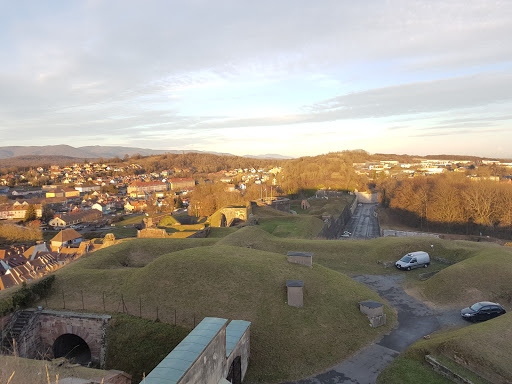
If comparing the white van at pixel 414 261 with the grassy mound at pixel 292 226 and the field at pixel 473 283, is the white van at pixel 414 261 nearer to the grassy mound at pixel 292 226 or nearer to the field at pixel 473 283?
the field at pixel 473 283

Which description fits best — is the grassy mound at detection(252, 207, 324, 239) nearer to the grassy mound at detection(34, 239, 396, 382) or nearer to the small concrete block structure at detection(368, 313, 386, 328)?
the grassy mound at detection(34, 239, 396, 382)

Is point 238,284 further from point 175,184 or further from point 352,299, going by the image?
point 175,184

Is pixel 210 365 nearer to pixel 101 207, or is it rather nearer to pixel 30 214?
pixel 30 214

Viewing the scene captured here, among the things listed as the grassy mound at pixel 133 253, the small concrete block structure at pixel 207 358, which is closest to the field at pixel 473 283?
the small concrete block structure at pixel 207 358

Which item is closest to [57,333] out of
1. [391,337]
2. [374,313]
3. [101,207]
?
[374,313]

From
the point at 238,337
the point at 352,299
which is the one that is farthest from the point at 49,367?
the point at 352,299

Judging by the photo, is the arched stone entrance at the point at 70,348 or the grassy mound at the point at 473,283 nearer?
the arched stone entrance at the point at 70,348
